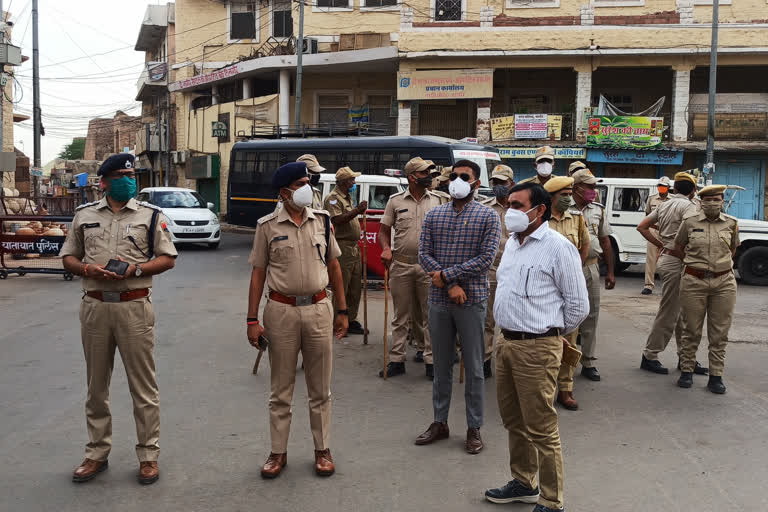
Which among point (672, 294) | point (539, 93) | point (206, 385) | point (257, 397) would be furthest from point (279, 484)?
point (539, 93)

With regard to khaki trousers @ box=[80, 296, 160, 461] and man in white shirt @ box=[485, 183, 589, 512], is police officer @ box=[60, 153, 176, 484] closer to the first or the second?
khaki trousers @ box=[80, 296, 160, 461]

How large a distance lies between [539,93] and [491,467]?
2599 cm

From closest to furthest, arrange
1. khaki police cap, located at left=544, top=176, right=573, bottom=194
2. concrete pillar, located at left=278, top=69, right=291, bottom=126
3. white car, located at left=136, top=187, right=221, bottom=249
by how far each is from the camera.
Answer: khaki police cap, located at left=544, top=176, right=573, bottom=194 < white car, located at left=136, top=187, right=221, bottom=249 < concrete pillar, located at left=278, top=69, right=291, bottom=126

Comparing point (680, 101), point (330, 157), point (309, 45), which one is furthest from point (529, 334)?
point (309, 45)

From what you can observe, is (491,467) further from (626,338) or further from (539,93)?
(539,93)

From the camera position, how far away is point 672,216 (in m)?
7.48

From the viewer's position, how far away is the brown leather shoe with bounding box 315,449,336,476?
15.0ft

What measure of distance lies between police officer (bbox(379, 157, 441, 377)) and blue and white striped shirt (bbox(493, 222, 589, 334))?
2896mm

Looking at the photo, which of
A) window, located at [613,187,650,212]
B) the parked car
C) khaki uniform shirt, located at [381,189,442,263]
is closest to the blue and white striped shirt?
khaki uniform shirt, located at [381,189,442,263]

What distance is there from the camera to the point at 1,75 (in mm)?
23672

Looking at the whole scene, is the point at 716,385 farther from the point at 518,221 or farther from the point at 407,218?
the point at 518,221

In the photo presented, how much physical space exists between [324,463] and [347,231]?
4519 mm

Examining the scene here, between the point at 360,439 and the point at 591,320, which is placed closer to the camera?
the point at 360,439

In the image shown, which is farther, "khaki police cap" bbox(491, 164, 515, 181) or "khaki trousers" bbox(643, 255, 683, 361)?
"khaki trousers" bbox(643, 255, 683, 361)
